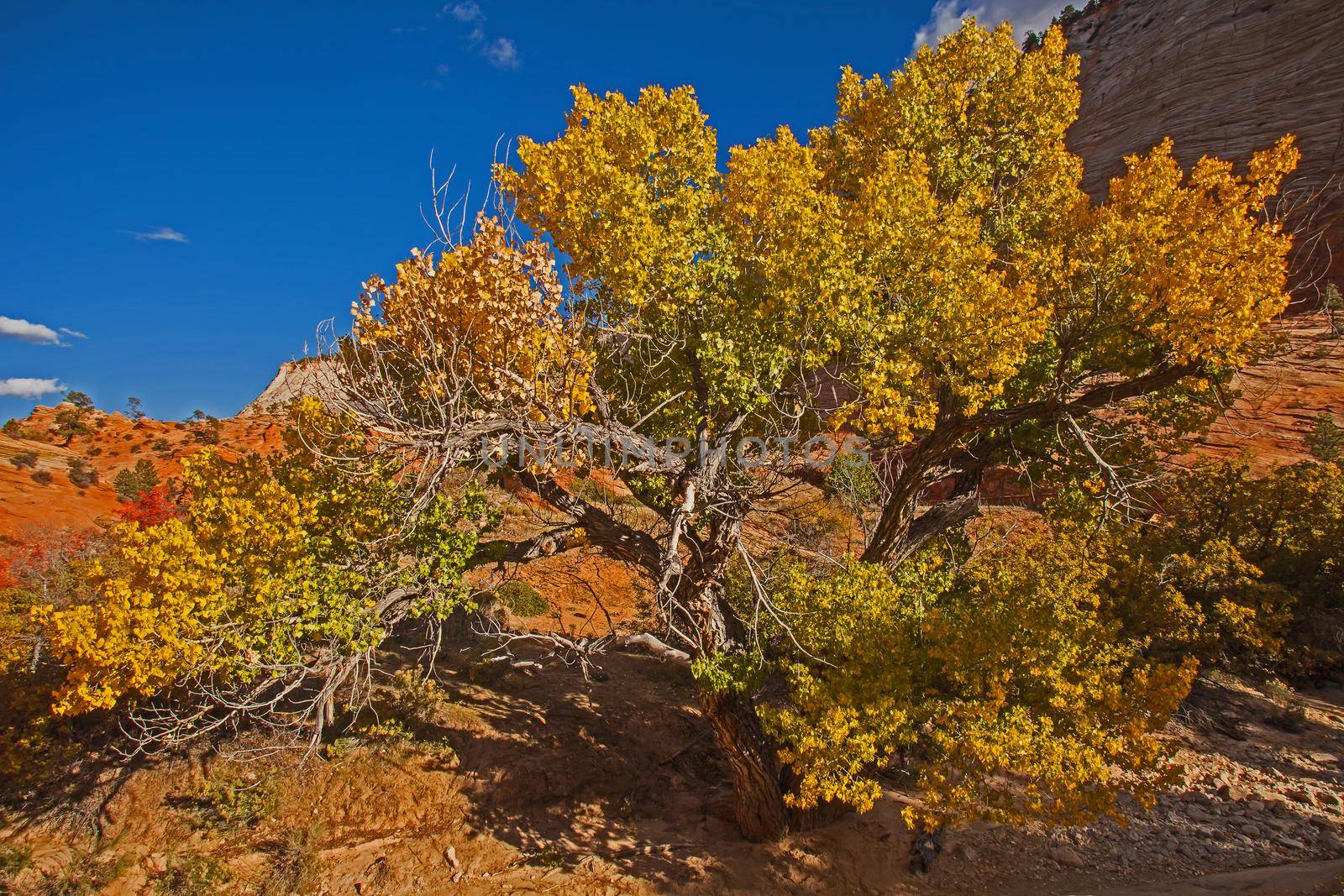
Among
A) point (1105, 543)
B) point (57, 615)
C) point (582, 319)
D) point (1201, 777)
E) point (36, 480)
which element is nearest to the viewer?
point (57, 615)

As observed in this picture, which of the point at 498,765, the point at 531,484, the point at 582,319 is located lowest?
the point at 498,765

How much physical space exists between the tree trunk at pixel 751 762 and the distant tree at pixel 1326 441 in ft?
69.1

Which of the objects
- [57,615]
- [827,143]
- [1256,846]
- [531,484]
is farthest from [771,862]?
[827,143]

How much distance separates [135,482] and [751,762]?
128 ft

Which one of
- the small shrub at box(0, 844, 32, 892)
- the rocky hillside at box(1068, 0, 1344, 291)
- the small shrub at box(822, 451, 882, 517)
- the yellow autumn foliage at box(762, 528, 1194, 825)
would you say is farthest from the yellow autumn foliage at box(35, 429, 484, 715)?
the rocky hillside at box(1068, 0, 1344, 291)

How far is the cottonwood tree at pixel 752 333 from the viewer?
21.9ft

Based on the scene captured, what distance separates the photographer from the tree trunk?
8.42 metres

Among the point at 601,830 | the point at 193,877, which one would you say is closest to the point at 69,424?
the point at 193,877

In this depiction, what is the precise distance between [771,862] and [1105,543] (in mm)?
8658

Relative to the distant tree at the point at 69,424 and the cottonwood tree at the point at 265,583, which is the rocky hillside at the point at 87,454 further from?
the cottonwood tree at the point at 265,583

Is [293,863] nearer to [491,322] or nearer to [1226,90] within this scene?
[491,322]

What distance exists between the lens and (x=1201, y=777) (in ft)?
32.2

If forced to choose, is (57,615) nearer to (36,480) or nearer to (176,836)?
(176,836)

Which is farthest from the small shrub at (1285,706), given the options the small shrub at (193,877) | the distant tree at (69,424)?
the distant tree at (69,424)
